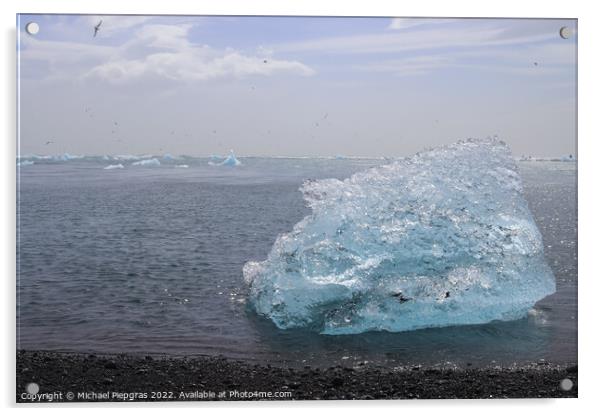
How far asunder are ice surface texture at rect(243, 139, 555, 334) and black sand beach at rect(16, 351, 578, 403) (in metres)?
0.67

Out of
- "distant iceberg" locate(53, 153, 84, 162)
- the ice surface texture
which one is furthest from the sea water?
the ice surface texture

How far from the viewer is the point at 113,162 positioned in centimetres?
693

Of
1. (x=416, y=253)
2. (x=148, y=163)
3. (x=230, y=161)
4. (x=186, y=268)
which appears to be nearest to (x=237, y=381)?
(x=186, y=268)

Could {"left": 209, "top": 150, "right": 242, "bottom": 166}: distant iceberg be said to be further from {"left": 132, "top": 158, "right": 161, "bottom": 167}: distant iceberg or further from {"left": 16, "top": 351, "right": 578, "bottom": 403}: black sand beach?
{"left": 16, "top": 351, "right": 578, "bottom": 403}: black sand beach

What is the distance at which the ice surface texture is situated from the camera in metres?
6.53

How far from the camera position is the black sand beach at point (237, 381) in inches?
226

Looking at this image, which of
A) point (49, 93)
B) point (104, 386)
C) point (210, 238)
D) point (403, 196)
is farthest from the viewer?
point (210, 238)

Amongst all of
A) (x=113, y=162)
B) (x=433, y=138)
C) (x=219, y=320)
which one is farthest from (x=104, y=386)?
(x=433, y=138)

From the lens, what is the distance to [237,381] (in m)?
5.79

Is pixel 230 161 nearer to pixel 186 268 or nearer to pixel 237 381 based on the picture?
pixel 186 268

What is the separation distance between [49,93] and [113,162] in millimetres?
1024

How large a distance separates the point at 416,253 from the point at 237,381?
201 centimetres

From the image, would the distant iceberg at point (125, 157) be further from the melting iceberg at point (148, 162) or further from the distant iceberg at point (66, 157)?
the distant iceberg at point (66, 157)
